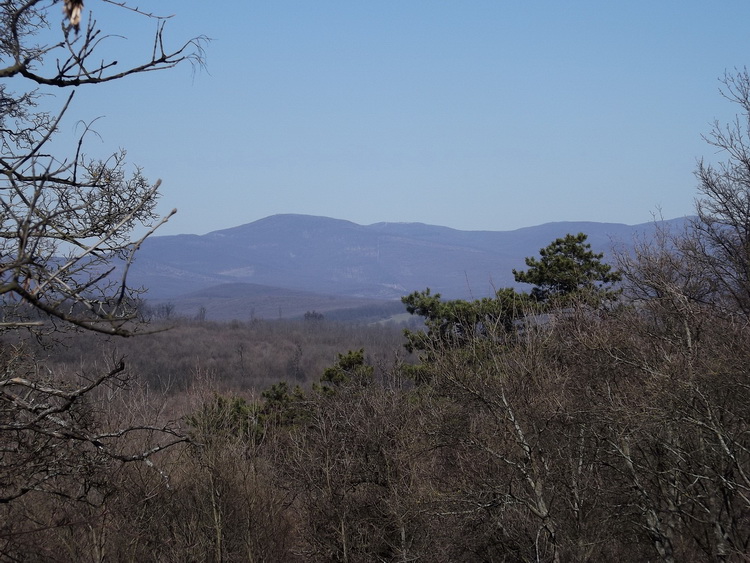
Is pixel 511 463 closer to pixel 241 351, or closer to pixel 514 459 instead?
pixel 514 459

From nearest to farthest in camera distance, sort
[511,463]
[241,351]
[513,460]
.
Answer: [511,463] < [513,460] < [241,351]

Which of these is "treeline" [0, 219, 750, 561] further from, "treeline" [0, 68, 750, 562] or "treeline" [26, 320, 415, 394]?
"treeline" [26, 320, 415, 394]

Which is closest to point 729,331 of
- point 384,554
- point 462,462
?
point 462,462

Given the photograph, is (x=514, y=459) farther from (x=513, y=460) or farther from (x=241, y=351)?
(x=241, y=351)

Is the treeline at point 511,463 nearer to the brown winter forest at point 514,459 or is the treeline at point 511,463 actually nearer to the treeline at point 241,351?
the brown winter forest at point 514,459

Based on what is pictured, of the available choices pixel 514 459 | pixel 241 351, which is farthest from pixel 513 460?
pixel 241 351

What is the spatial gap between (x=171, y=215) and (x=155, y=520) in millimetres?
17730

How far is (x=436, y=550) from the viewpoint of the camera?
21422 mm

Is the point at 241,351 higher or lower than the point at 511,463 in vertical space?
lower

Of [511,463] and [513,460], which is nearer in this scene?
[511,463]

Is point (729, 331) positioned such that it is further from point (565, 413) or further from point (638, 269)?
point (638, 269)

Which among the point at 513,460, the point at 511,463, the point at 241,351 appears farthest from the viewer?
the point at 241,351

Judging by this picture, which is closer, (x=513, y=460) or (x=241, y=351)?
(x=513, y=460)

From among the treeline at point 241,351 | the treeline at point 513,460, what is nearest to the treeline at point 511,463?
the treeline at point 513,460
